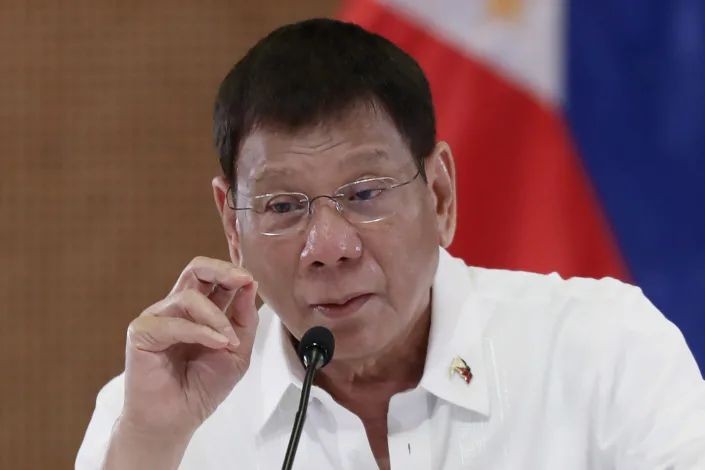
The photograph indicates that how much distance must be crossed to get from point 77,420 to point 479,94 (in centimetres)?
155

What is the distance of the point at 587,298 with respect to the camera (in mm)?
1849

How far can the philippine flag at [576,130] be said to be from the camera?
2.34 metres

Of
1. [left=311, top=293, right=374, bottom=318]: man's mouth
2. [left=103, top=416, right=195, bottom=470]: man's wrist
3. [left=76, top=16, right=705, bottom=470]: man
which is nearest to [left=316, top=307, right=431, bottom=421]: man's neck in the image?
[left=76, top=16, right=705, bottom=470]: man

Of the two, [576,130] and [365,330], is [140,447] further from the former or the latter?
[576,130]

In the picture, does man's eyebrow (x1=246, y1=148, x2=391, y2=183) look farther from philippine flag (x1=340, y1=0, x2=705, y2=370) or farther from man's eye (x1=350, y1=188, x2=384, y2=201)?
philippine flag (x1=340, y1=0, x2=705, y2=370)

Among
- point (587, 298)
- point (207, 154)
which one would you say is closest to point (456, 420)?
point (587, 298)

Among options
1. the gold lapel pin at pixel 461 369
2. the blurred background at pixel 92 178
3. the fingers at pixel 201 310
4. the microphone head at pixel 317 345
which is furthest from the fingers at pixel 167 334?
the blurred background at pixel 92 178

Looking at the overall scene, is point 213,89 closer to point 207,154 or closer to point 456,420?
point 207,154

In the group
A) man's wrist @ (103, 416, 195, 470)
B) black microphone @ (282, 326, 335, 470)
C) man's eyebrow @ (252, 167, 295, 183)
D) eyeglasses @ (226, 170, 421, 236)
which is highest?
man's eyebrow @ (252, 167, 295, 183)

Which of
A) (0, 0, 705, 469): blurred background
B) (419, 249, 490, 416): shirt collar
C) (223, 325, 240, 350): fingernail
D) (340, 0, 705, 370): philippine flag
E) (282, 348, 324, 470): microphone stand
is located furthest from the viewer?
(0, 0, 705, 469): blurred background

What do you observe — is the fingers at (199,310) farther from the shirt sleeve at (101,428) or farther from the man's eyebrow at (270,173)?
the shirt sleeve at (101,428)

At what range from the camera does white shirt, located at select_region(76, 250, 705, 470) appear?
5.42 feet

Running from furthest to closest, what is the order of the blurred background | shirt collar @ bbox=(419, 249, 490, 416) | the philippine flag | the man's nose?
the blurred background, the philippine flag, shirt collar @ bbox=(419, 249, 490, 416), the man's nose

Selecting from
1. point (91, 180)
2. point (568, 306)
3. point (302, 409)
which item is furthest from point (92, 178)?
point (302, 409)
